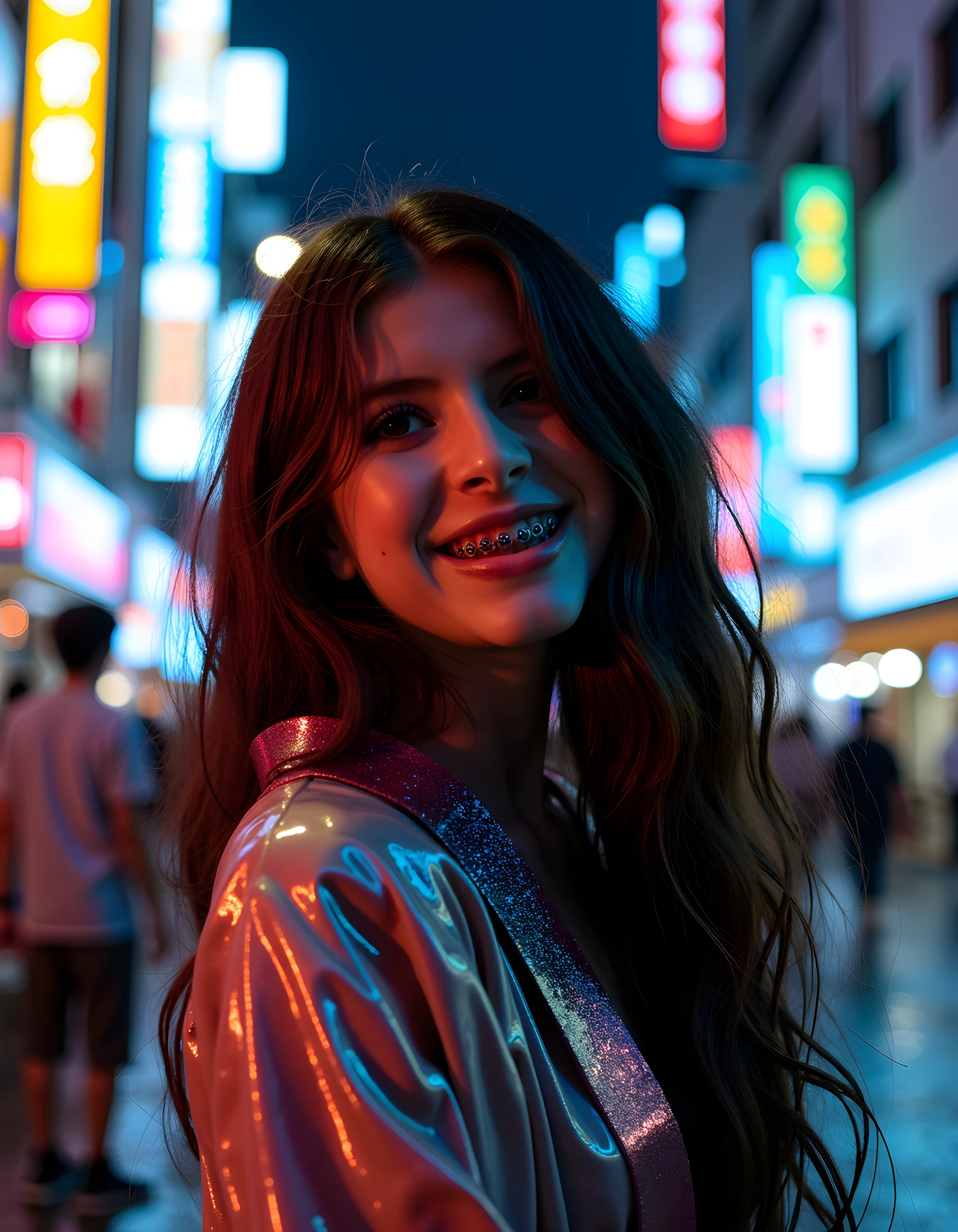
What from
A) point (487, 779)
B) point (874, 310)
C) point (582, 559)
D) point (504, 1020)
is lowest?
point (504, 1020)

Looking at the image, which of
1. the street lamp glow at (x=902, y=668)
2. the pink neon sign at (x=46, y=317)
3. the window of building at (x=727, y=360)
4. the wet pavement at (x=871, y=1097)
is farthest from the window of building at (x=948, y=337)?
the pink neon sign at (x=46, y=317)

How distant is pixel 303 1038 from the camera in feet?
2.29

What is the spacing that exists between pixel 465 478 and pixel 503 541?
0.07m

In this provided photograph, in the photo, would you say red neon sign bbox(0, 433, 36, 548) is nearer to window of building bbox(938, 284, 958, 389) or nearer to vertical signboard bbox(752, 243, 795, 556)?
vertical signboard bbox(752, 243, 795, 556)

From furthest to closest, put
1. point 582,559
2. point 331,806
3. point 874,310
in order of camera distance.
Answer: point 874,310, point 582,559, point 331,806

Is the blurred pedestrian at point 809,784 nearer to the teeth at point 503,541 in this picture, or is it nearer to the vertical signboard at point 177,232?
the teeth at point 503,541

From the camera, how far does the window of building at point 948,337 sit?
400 inches

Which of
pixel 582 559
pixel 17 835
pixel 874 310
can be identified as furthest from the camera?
pixel 874 310

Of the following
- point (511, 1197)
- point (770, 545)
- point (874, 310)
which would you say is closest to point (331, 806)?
point (511, 1197)

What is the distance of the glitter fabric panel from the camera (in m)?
0.89

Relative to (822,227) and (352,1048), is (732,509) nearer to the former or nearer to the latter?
(352,1048)

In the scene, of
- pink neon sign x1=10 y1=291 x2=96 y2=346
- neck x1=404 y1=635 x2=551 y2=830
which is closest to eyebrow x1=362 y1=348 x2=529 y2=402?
neck x1=404 y1=635 x2=551 y2=830

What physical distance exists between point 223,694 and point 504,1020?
0.47m

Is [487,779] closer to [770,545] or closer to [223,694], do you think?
[223,694]
